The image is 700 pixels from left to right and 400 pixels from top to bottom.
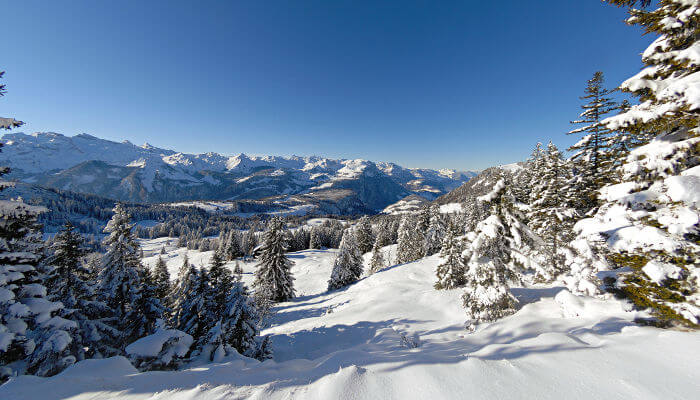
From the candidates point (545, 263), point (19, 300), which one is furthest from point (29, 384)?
point (545, 263)

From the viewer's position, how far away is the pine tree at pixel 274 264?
3069 cm

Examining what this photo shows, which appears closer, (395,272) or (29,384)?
(29,384)

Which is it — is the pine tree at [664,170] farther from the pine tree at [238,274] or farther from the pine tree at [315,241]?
the pine tree at [315,241]

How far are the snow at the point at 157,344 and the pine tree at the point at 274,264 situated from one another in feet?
70.8

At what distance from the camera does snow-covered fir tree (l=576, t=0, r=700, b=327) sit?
19.8 feet

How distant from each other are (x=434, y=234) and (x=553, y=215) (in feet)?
103

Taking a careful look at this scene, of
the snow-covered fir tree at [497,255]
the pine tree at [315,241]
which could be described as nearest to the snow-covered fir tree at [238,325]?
the snow-covered fir tree at [497,255]

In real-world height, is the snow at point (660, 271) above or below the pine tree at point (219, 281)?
above

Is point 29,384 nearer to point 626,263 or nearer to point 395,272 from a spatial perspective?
point 626,263

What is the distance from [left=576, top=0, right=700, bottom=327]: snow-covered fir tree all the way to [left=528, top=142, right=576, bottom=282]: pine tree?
7571 mm

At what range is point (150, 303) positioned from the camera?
15.2m

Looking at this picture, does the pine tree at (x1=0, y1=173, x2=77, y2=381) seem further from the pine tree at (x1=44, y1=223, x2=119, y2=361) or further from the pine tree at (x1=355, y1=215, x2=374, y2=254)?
the pine tree at (x1=355, y1=215, x2=374, y2=254)

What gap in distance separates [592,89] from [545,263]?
1134 cm

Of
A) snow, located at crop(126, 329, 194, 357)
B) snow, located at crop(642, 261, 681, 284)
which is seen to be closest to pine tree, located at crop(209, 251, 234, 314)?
snow, located at crop(126, 329, 194, 357)
